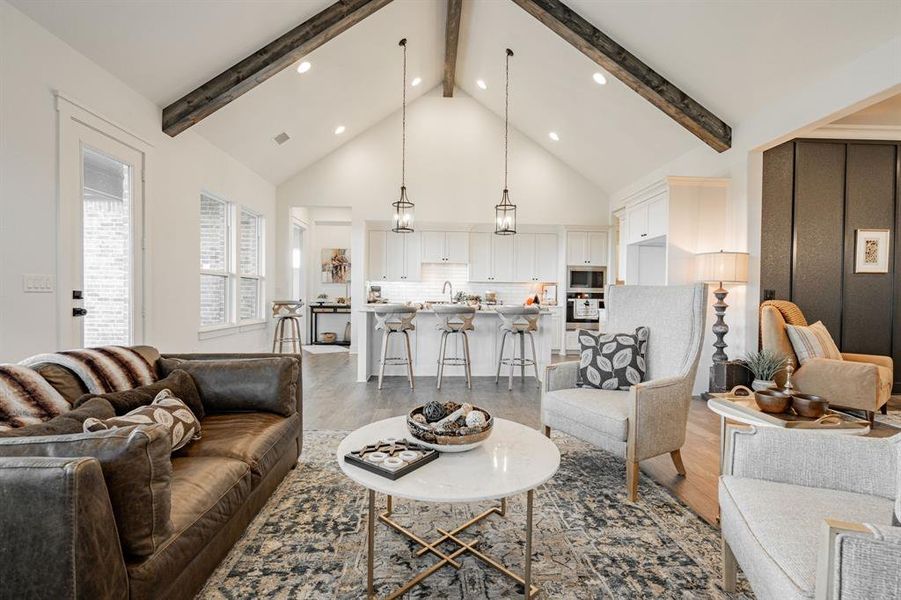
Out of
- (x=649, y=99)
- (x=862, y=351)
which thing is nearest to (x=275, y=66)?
(x=649, y=99)

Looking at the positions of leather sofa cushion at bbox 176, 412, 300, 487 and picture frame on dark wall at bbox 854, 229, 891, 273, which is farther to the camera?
picture frame on dark wall at bbox 854, 229, 891, 273

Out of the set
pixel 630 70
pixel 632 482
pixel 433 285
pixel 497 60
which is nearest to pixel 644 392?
pixel 632 482

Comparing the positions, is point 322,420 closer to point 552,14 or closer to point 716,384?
point 716,384

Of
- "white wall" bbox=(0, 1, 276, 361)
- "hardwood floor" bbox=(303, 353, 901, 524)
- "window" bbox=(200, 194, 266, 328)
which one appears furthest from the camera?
"window" bbox=(200, 194, 266, 328)

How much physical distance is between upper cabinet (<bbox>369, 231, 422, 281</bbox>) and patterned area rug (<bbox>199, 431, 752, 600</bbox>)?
5458 millimetres

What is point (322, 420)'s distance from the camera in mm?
3727

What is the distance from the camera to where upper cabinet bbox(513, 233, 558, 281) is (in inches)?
315

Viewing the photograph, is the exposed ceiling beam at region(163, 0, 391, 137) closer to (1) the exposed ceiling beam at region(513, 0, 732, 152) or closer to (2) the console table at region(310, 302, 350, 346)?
(1) the exposed ceiling beam at region(513, 0, 732, 152)

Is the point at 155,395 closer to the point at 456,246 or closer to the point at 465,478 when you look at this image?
the point at 465,478

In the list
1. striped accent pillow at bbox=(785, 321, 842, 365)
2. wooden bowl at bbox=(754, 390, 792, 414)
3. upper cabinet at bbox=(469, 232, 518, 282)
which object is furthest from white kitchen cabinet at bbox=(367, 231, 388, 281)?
wooden bowl at bbox=(754, 390, 792, 414)

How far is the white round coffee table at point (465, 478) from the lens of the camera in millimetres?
1396

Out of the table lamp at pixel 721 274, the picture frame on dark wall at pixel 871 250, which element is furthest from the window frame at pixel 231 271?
the picture frame on dark wall at pixel 871 250

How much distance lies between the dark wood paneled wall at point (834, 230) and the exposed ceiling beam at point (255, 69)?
179 inches

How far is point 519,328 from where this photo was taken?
17.3 feet
